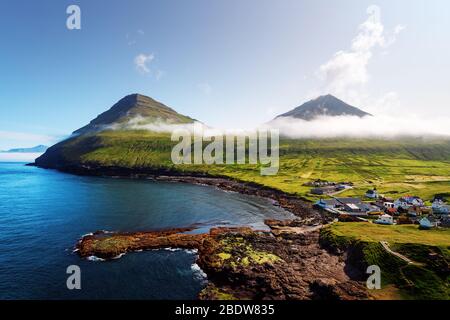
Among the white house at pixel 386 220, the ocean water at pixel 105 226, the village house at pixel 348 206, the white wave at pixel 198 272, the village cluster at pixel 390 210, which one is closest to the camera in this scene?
the ocean water at pixel 105 226

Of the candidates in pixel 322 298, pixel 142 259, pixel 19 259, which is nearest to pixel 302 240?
pixel 322 298

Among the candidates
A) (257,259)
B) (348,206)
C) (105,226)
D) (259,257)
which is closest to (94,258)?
(105,226)

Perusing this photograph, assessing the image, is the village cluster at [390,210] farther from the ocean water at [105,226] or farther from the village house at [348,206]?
the ocean water at [105,226]

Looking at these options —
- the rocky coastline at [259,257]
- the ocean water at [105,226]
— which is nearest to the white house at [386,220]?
the rocky coastline at [259,257]
